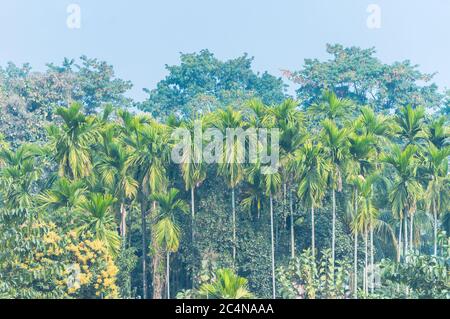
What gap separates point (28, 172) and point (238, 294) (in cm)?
2466

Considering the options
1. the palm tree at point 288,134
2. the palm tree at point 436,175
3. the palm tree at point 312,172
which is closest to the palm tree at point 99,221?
the palm tree at point 288,134

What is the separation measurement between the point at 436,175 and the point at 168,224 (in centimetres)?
1061

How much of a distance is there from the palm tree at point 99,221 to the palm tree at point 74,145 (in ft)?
14.9

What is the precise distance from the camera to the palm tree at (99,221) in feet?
149

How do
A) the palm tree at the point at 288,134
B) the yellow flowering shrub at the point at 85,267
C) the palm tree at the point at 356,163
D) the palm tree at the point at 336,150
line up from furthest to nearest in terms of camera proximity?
1. the palm tree at the point at 288,134
2. the palm tree at the point at 356,163
3. the palm tree at the point at 336,150
4. the yellow flowering shrub at the point at 85,267

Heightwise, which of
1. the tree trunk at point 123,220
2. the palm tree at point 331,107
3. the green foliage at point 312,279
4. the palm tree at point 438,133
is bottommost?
the green foliage at point 312,279

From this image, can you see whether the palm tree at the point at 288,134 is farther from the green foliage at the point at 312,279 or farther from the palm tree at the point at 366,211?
the palm tree at the point at 366,211

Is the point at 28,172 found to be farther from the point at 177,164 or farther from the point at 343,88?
the point at 343,88

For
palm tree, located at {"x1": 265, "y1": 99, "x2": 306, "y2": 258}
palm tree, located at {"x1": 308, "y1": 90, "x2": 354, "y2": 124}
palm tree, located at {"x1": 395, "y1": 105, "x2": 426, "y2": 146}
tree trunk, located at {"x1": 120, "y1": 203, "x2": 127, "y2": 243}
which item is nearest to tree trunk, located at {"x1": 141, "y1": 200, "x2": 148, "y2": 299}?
tree trunk, located at {"x1": 120, "y1": 203, "x2": 127, "y2": 243}

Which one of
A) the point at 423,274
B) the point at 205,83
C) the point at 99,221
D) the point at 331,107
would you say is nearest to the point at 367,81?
the point at 205,83

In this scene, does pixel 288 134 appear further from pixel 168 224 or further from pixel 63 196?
pixel 63 196

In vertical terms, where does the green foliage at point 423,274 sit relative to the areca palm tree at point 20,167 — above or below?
below

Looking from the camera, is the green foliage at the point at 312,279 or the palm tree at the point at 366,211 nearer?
the green foliage at the point at 312,279
